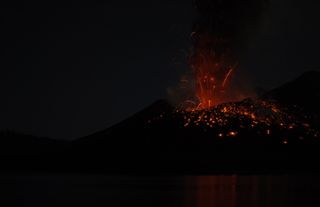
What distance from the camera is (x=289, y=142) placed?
66125 millimetres

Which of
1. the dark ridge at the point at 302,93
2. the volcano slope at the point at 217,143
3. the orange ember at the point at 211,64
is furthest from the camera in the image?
the dark ridge at the point at 302,93

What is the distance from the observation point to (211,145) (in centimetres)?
6400

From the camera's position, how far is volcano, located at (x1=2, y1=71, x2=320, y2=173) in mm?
59938

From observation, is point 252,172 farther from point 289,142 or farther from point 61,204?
point 61,204

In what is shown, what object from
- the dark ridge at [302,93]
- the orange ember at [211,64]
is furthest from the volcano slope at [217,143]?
the dark ridge at [302,93]

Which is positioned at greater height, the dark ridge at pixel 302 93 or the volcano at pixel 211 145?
the dark ridge at pixel 302 93

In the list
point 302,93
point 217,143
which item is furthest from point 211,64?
point 302,93

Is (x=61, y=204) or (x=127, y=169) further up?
(x=127, y=169)

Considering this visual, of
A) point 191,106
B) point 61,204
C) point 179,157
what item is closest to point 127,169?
point 179,157

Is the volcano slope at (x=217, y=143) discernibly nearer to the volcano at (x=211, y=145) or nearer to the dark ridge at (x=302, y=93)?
the volcano at (x=211, y=145)

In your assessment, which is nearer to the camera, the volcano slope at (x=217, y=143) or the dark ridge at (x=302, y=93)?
the volcano slope at (x=217, y=143)

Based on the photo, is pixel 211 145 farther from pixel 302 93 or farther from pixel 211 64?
pixel 302 93

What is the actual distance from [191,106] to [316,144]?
16413mm

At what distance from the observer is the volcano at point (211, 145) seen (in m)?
59.9
